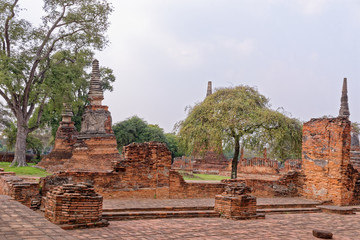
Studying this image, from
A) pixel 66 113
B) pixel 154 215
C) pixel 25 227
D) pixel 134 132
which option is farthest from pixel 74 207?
pixel 134 132

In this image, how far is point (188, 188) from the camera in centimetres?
1142

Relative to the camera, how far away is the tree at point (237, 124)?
1566cm

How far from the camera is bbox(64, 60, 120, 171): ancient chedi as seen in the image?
19.7 meters

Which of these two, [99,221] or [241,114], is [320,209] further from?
[99,221]

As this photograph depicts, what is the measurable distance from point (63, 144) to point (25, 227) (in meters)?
19.0

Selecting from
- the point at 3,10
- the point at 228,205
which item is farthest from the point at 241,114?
the point at 3,10

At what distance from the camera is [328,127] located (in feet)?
42.1

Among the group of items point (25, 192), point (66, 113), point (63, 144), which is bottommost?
point (25, 192)

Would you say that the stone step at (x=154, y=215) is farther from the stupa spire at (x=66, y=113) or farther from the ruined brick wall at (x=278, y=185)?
the stupa spire at (x=66, y=113)

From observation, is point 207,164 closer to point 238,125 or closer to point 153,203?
point 238,125

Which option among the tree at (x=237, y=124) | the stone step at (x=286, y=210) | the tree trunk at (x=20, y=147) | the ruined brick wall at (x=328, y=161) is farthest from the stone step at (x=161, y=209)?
the tree trunk at (x=20, y=147)

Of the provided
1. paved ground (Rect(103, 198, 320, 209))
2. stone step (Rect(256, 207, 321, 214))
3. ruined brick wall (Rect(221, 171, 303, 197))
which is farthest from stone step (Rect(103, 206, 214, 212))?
ruined brick wall (Rect(221, 171, 303, 197))

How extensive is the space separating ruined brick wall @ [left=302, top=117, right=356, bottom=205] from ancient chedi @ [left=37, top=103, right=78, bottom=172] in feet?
48.5

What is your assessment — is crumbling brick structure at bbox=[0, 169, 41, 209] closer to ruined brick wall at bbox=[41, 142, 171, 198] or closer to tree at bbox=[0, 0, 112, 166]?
ruined brick wall at bbox=[41, 142, 171, 198]
